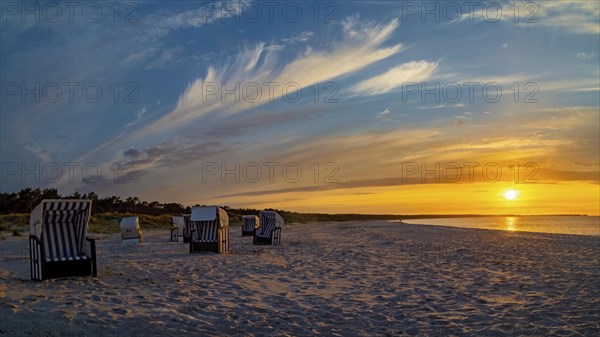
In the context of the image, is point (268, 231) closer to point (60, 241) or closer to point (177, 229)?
point (177, 229)

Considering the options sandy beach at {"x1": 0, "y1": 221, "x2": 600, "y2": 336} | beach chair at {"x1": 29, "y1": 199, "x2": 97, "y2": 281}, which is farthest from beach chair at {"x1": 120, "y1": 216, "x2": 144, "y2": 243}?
beach chair at {"x1": 29, "y1": 199, "x2": 97, "y2": 281}

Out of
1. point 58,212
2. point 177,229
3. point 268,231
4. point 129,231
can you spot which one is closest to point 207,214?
point 268,231

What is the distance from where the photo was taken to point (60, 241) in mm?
10742

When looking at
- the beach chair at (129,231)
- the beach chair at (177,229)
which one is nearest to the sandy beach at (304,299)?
the beach chair at (129,231)

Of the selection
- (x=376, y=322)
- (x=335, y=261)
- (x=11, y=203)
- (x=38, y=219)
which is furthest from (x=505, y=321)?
(x=11, y=203)

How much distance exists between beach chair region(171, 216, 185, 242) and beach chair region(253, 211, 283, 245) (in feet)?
16.1

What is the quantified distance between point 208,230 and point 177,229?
8687 mm

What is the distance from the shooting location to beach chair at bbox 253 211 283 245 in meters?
21.7

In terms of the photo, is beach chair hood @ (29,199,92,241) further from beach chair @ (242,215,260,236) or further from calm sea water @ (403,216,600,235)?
calm sea water @ (403,216,600,235)

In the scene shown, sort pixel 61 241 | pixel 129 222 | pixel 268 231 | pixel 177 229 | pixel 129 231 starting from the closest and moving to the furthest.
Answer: pixel 61 241
pixel 268 231
pixel 129 231
pixel 129 222
pixel 177 229

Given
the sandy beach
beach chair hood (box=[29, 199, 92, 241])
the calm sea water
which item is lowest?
the calm sea water

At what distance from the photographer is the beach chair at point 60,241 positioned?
10180 mm

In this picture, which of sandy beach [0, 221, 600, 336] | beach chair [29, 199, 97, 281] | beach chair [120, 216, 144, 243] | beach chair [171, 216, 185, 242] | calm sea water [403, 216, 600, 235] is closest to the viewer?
sandy beach [0, 221, 600, 336]

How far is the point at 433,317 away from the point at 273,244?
45.5 feet
